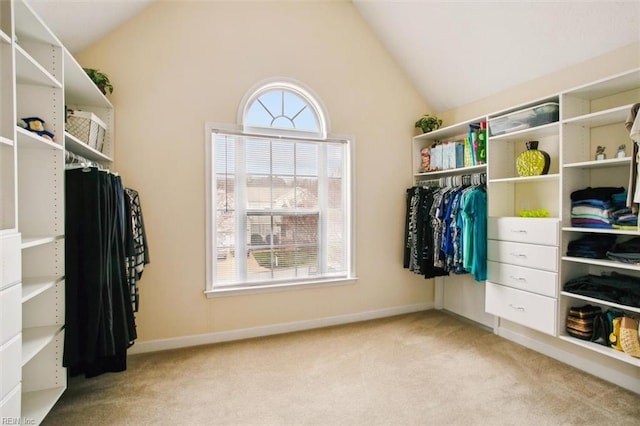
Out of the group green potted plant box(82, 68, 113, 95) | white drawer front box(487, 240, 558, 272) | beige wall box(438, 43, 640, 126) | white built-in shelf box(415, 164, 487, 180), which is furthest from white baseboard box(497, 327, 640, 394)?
green potted plant box(82, 68, 113, 95)

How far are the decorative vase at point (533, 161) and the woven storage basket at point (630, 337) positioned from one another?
3.82 feet

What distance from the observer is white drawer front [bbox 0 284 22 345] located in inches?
49.7

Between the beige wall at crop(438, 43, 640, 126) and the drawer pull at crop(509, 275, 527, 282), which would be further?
the drawer pull at crop(509, 275, 527, 282)

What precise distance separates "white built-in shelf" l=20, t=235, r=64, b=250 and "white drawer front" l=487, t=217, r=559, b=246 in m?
3.12

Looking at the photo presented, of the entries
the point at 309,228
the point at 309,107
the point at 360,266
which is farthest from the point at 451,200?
the point at 309,107

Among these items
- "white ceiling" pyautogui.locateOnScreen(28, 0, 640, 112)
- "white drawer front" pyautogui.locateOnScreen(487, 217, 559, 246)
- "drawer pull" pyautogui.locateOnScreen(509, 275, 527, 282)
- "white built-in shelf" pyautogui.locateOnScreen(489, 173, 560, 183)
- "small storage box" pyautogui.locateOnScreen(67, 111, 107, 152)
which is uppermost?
"white ceiling" pyautogui.locateOnScreen(28, 0, 640, 112)

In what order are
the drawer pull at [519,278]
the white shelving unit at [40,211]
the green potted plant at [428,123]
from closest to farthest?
the white shelving unit at [40,211]
the drawer pull at [519,278]
the green potted plant at [428,123]

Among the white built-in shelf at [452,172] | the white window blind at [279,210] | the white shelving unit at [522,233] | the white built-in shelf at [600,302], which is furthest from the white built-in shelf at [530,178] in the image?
the white window blind at [279,210]

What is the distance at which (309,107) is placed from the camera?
3316 millimetres

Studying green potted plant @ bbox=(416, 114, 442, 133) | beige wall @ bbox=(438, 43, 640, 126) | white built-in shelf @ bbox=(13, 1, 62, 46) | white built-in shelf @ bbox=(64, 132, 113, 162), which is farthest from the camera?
green potted plant @ bbox=(416, 114, 442, 133)

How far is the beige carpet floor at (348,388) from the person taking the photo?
6.15 feet

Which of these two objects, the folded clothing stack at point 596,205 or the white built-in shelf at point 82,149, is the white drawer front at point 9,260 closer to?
the white built-in shelf at point 82,149

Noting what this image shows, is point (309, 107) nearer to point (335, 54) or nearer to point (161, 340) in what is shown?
point (335, 54)

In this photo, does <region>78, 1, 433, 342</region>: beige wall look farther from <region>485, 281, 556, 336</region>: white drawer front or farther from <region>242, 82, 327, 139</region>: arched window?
<region>485, 281, 556, 336</region>: white drawer front
